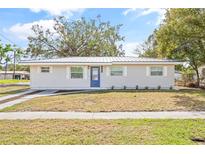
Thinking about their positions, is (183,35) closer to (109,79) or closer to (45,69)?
(109,79)

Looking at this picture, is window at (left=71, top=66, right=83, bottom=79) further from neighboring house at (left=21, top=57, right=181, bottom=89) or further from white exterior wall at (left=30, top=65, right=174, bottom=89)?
white exterior wall at (left=30, top=65, right=174, bottom=89)

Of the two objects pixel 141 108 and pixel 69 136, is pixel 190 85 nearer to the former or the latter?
pixel 141 108

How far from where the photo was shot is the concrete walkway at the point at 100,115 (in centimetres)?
976

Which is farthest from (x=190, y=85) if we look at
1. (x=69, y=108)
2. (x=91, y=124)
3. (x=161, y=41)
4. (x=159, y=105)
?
(x=91, y=124)

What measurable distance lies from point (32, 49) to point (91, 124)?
3533 cm

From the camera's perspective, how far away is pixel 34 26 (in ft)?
135

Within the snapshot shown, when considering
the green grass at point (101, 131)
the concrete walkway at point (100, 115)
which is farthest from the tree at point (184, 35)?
the green grass at point (101, 131)

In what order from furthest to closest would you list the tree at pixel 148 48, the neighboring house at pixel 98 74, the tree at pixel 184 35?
1. the tree at pixel 148 48
2. the neighboring house at pixel 98 74
3. the tree at pixel 184 35

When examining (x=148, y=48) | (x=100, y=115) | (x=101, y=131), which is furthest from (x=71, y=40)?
(x=101, y=131)

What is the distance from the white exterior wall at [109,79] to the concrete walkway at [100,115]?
12204mm

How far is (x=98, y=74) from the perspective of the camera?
75.6 feet

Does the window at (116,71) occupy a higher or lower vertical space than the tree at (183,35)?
lower

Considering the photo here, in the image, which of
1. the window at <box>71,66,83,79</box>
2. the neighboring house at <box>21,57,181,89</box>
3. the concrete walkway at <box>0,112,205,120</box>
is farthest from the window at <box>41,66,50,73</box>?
the concrete walkway at <box>0,112,205,120</box>

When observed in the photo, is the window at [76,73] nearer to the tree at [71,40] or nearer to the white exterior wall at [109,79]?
the white exterior wall at [109,79]
